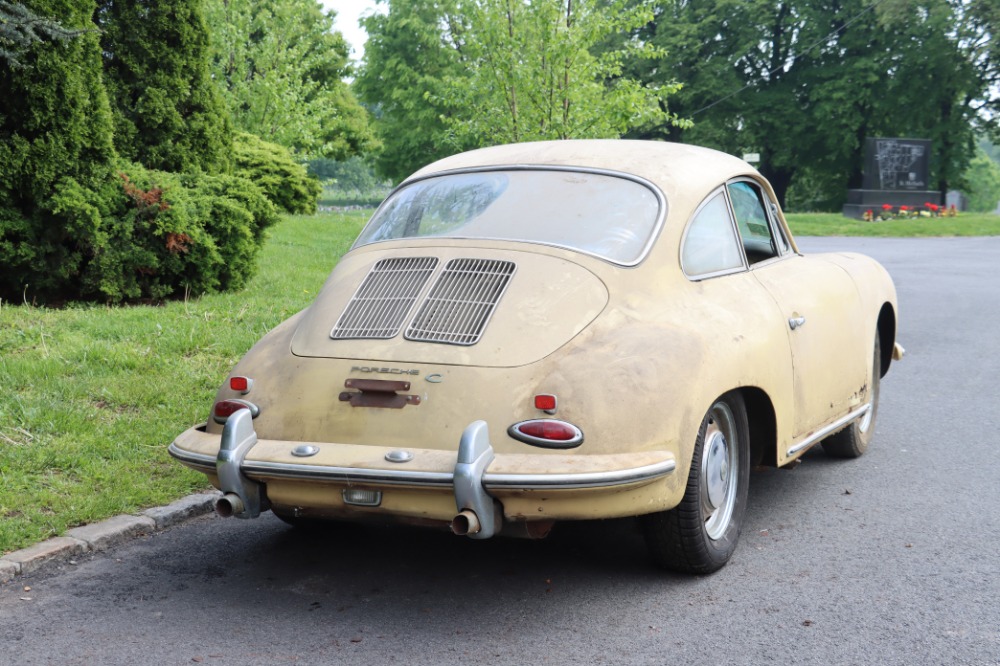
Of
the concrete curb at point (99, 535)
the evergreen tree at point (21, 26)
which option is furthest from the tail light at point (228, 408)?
the evergreen tree at point (21, 26)

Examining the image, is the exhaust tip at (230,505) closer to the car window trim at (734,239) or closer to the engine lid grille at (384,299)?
the engine lid grille at (384,299)

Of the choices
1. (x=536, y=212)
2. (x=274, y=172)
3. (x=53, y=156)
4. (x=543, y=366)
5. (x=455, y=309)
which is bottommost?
(x=543, y=366)

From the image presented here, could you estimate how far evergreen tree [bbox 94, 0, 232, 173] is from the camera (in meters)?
9.89

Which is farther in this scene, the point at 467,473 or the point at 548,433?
the point at 548,433

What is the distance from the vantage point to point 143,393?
267 inches

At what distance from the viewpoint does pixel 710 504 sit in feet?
14.1

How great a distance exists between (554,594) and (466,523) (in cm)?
68

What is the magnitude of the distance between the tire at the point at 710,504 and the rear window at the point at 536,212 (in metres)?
0.76

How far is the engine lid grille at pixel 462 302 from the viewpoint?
4.08m

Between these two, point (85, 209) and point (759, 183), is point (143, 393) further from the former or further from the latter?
point (759, 183)

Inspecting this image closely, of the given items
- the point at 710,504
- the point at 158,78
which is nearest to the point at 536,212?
the point at 710,504

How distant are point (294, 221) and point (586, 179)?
15.0 meters

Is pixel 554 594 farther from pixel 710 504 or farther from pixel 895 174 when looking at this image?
pixel 895 174

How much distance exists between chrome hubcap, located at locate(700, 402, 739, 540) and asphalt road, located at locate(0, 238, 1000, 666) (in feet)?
0.65
